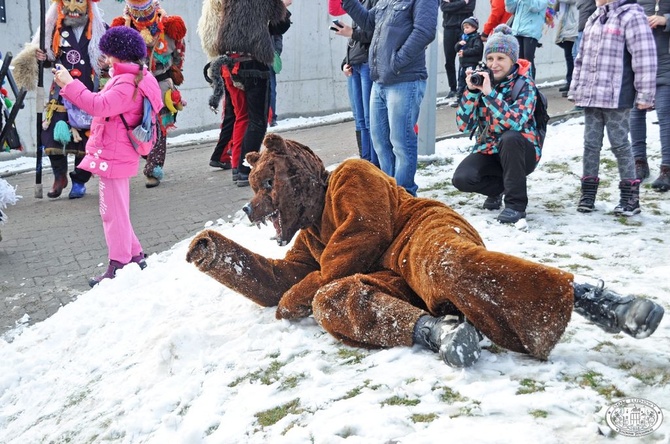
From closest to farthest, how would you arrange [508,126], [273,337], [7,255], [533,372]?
[533,372]
[273,337]
[508,126]
[7,255]

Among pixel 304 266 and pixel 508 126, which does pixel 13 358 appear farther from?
pixel 508 126

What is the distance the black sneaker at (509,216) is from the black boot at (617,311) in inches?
95.6

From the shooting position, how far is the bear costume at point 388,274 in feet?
8.61

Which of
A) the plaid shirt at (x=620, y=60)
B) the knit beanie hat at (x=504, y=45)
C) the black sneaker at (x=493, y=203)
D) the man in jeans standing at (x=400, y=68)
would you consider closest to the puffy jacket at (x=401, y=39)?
the man in jeans standing at (x=400, y=68)

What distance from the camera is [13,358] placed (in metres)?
3.91

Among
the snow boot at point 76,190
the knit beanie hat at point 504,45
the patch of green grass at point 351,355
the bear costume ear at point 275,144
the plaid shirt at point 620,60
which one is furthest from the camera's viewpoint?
the snow boot at point 76,190

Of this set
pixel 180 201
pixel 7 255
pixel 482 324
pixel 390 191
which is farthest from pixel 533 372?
pixel 180 201

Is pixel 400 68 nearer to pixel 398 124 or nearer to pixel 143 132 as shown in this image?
pixel 398 124

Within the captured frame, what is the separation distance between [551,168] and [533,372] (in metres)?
5.01

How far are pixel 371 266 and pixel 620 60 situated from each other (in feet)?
10.8

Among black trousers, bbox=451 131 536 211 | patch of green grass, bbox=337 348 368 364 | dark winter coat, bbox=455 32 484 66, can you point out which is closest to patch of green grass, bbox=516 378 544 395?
patch of green grass, bbox=337 348 368 364

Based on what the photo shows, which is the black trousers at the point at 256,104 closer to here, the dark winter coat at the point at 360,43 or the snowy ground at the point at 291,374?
the dark winter coat at the point at 360,43

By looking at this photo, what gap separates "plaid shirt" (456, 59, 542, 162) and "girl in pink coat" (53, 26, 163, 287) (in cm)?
243

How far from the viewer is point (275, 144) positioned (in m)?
3.34
